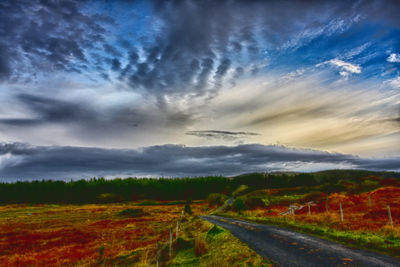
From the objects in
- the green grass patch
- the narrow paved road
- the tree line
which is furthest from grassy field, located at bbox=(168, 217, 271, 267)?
the tree line

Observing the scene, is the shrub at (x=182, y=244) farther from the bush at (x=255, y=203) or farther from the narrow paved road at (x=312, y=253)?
the bush at (x=255, y=203)

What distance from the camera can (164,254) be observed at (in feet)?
61.5

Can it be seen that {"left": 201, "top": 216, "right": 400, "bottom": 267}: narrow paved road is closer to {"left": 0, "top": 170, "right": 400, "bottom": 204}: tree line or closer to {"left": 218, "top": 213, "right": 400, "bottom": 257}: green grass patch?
{"left": 218, "top": 213, "right": 400, "bottom": 257}: green grass patch

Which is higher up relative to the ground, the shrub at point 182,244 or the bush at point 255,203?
the shrub at point 182,244

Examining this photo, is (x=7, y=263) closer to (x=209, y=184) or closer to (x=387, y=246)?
(x=387, y=246)

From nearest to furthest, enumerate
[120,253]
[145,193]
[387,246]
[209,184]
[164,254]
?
[387,246] < [164,254] < [120,253] < [145,193] < [209,184]

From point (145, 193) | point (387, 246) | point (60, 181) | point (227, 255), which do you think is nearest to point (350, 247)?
point (387, 246)

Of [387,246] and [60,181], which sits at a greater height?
[60,181]

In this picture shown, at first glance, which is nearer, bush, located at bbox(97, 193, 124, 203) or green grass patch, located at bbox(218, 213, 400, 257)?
green grass patch, located at bbox(218, 213, 400, 257)

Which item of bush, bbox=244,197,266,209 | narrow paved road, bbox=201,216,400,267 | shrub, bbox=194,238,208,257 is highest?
narrow paved road, bbox=201,216,400,267

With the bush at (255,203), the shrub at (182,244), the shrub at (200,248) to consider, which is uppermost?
the shrub at (200,248)

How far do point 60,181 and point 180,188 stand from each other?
232 ft

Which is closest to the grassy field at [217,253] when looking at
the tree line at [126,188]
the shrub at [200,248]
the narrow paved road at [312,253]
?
the shrub at [200,248]

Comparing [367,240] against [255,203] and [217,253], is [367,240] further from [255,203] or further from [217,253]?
[255,203]
